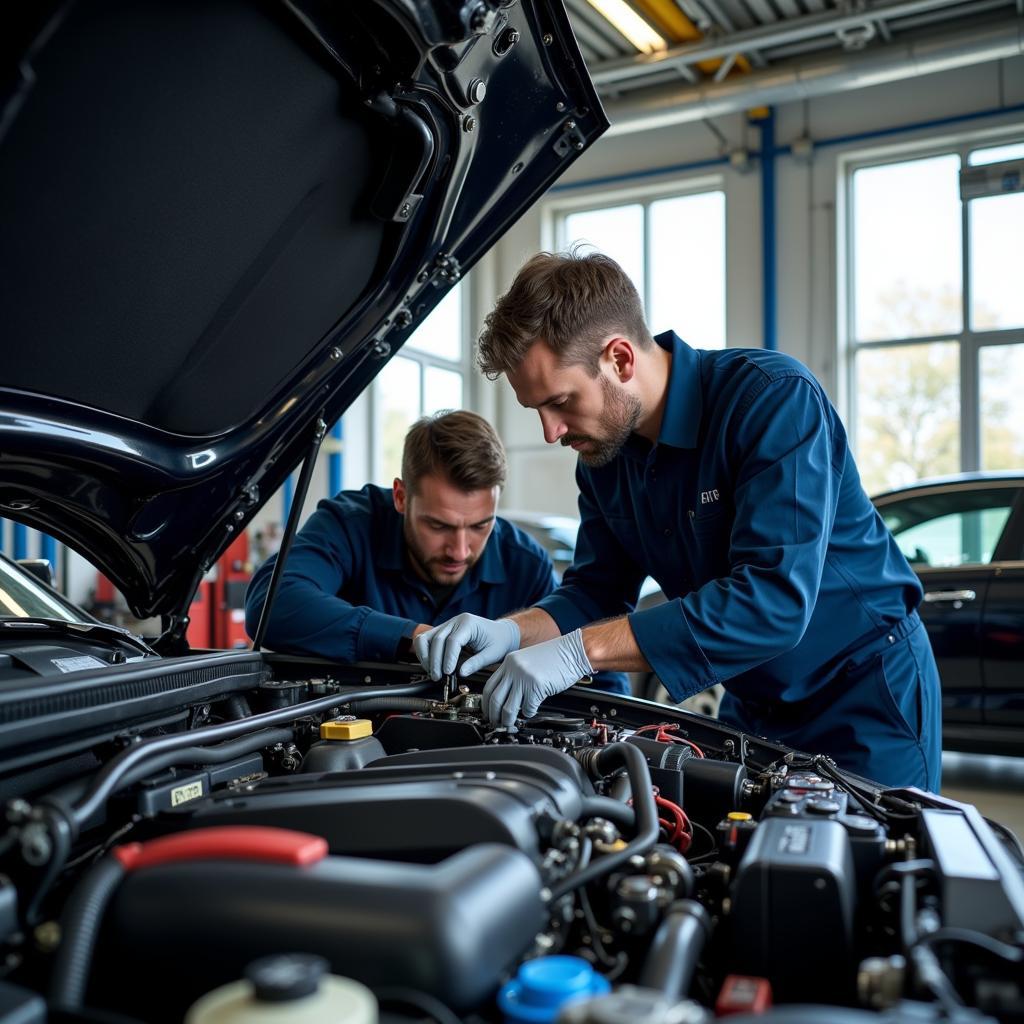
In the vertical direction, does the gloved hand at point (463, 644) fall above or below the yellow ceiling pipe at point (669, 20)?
below

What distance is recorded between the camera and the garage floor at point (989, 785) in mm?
3611

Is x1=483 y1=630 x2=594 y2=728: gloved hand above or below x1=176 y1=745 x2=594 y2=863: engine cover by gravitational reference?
above

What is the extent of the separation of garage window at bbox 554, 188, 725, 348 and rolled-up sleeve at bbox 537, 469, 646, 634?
641 centimetres

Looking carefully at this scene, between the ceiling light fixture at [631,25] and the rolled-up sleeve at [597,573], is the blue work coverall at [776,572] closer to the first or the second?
the rolled-up sleeve at [597,573]

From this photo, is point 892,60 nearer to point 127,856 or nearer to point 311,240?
point 311,240

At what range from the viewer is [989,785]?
13.3ft

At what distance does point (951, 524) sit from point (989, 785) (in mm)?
1097

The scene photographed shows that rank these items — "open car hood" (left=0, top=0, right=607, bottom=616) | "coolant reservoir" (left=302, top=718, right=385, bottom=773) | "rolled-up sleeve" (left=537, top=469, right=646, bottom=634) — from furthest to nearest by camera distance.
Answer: "rolled-up sleeve" (left=537, top=469, right=646, bottom=634), "coolant reservoir" (left=302, top=718, right=385, bottom=773), "open car hood" (left=0, top=0, right=607, bottom=616)

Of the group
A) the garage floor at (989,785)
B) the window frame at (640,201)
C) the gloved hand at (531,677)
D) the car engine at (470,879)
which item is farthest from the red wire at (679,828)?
the window frame at (640,201)

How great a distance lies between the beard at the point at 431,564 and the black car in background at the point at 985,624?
7.39 ft

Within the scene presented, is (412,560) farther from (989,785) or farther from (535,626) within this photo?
(989,785)

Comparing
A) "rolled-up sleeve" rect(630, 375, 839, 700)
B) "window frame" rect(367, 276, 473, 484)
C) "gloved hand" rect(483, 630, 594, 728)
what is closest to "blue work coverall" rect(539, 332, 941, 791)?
"rolled-up sleeve" rect(630, 375, 839, 700)

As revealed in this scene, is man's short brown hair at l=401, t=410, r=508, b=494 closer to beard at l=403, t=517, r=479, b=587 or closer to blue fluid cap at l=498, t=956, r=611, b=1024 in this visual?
beard at l=403, t=517, r=479, b=587

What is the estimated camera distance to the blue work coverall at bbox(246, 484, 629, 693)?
221 cm
